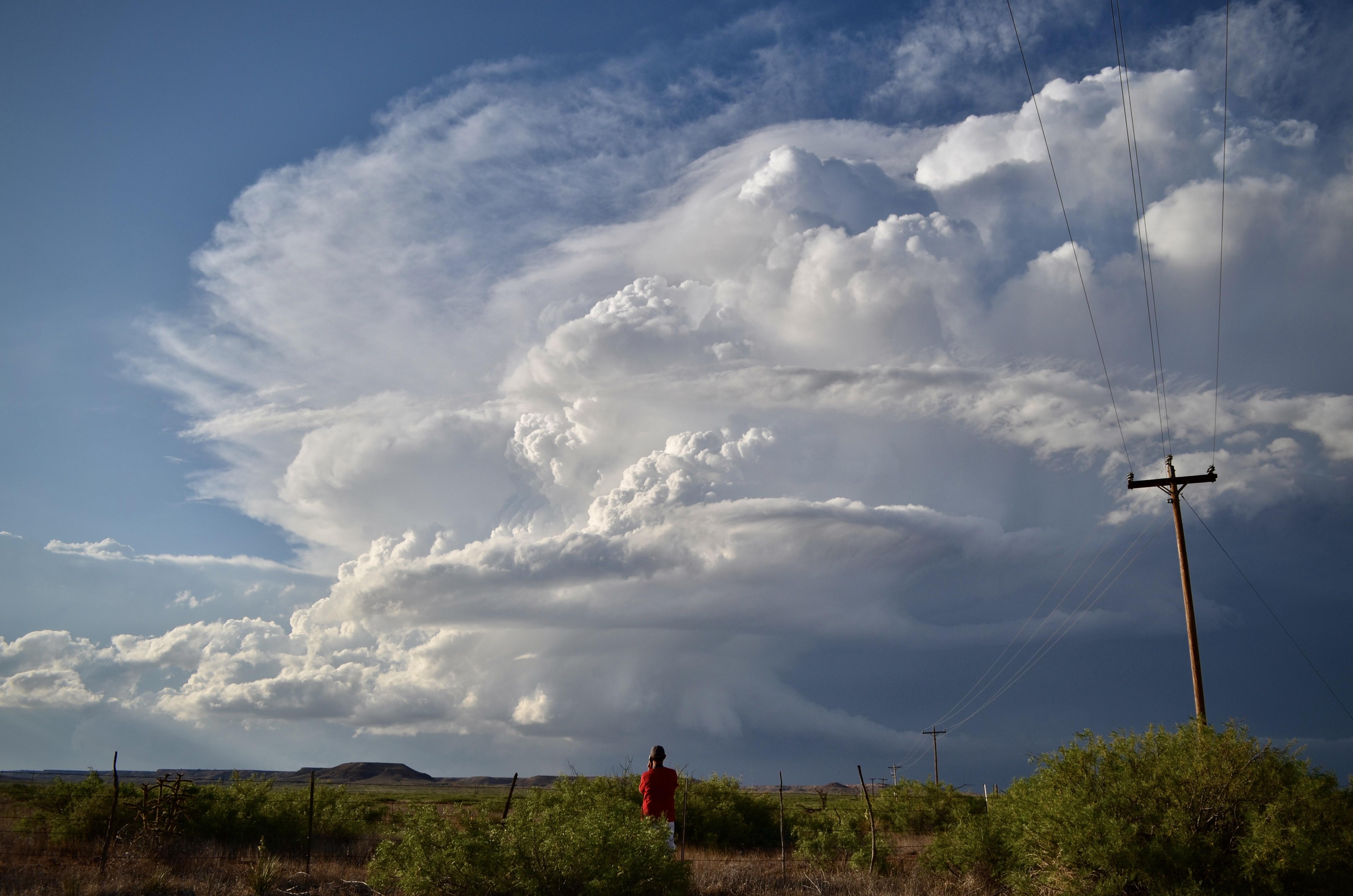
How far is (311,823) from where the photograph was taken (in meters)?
16.8

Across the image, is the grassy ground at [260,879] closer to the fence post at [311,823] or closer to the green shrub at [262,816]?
the fence post at [311,823]

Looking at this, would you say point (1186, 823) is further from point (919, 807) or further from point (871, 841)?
point (919, 807)

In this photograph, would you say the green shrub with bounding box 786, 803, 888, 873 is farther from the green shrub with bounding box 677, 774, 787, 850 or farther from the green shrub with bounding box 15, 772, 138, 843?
the green shrub with bounding box 15, 772, 138, 843

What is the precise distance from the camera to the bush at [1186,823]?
40.7 ft

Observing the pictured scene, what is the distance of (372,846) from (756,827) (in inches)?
501

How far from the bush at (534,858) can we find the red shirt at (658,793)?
165cm

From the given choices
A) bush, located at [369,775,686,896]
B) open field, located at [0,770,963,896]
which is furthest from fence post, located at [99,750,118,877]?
bush, located at [369,775,686,896]

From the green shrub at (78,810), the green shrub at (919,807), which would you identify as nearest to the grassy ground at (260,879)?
the green shrub at (78,810)

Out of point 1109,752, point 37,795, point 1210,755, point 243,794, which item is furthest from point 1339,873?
point 37,795

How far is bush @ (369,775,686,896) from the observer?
11.6 metres

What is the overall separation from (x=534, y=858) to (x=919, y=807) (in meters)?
23.5

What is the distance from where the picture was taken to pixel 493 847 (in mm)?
11883

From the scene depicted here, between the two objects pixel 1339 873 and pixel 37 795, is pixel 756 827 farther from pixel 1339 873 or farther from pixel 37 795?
pixel 37 795

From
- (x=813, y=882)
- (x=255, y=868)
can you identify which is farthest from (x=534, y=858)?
(x=813, y=882)
